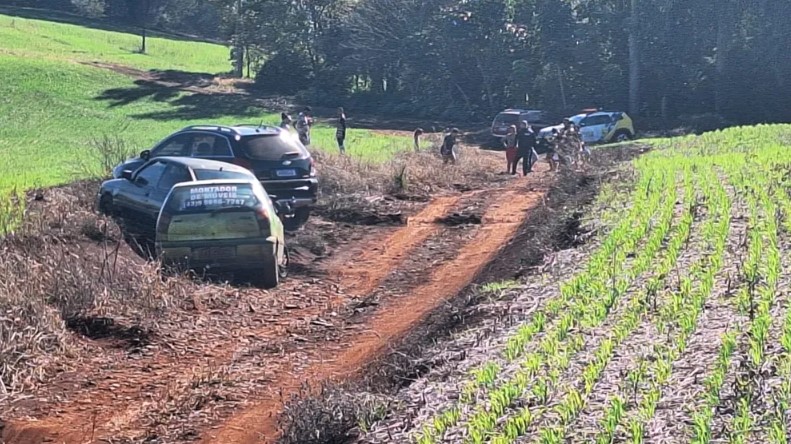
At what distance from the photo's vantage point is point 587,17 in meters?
52.9

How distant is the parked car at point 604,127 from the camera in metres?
41.1

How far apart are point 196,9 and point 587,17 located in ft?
162

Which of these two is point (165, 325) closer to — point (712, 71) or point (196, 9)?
point (712, 71)

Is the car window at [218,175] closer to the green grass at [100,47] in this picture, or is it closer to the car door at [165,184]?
the car door at [165,184]

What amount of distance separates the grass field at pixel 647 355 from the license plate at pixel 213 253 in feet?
13.7

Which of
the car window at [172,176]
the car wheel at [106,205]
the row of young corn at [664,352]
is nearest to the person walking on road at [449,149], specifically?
the car wheel at [106,205]

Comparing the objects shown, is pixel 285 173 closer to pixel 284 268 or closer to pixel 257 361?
pixel 284 268

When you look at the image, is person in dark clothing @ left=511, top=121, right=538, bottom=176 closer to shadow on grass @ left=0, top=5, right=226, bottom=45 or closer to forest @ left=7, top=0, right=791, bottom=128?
forest @ left=7, top=0, right=791, bottom=128

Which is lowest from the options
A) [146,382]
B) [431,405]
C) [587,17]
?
[146,382]

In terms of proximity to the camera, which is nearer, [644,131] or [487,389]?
[487,389]

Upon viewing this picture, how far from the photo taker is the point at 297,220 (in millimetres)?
18281

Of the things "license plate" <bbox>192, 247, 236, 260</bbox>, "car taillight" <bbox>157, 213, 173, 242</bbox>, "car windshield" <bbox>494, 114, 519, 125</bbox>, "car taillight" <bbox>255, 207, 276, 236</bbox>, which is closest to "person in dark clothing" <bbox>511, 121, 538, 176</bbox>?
"car windshield" <bbox>494, 114, 519, 125</bbox>

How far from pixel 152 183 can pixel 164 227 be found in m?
2.46

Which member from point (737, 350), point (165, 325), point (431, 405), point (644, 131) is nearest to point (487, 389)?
point (431, 405)
